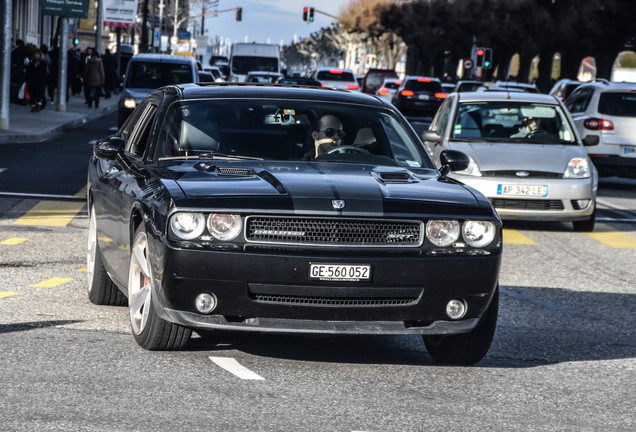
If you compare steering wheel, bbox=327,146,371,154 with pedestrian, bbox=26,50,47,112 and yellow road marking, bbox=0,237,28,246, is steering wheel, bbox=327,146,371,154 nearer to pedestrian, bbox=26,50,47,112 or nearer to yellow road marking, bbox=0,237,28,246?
yellow road marking, bbox=0,237,28,246

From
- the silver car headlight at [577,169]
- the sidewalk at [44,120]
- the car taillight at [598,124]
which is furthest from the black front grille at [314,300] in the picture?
the sidewalk at [44,120]

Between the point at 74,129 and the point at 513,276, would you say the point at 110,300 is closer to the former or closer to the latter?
the point at 513,276

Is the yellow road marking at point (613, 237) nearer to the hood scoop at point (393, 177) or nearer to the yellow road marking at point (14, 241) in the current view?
the yellow road marking at point (14, 241)

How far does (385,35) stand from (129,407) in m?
123

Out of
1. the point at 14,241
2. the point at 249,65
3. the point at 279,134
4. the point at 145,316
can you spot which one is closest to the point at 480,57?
the point at 249,65

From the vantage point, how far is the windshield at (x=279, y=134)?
24.0ft

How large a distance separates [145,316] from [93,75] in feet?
108

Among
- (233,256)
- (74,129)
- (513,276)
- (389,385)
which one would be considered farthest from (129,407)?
(74,129)

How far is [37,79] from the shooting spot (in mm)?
32094

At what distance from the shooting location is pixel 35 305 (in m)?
8.09

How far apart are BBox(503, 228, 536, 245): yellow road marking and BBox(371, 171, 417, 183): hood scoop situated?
629 centimetres

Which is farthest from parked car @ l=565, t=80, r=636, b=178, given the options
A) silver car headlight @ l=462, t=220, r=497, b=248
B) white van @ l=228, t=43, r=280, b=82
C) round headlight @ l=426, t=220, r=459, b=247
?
white van @ l=228, t=43, r=280, b=82

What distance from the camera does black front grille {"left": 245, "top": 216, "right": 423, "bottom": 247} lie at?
6121mm

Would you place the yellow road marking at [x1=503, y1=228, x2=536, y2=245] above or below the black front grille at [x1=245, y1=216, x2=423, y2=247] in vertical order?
below
